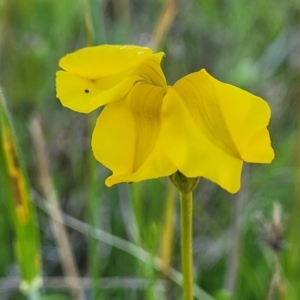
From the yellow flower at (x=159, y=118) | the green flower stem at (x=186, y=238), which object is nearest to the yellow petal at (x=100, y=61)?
the yellow flower at (x=159, y=118)

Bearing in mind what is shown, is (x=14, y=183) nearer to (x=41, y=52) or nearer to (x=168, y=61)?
(x=41, y=52)

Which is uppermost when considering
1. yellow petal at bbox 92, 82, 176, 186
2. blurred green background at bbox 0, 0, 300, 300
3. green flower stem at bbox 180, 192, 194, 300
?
Result: yellow petal at bbox 92, 82, 176, 186

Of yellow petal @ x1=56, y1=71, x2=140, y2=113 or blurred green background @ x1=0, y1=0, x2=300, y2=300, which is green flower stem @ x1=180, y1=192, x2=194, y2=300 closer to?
yellow petal @ x1=56, y1=71, x2=140, y2=113

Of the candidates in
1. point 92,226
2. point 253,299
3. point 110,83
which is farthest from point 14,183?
point 253,299

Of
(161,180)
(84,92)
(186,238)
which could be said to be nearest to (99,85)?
(84,92)

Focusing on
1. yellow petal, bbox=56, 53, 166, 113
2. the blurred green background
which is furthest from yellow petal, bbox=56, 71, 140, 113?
the blurred green background

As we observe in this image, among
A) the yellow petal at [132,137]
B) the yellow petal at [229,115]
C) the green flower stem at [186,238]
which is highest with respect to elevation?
the yellow petal at [229,115]

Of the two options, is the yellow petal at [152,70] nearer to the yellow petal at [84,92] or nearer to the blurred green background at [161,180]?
the yellow petal at [84,92]

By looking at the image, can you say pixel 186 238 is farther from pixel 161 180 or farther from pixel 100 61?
pixel 161 180
